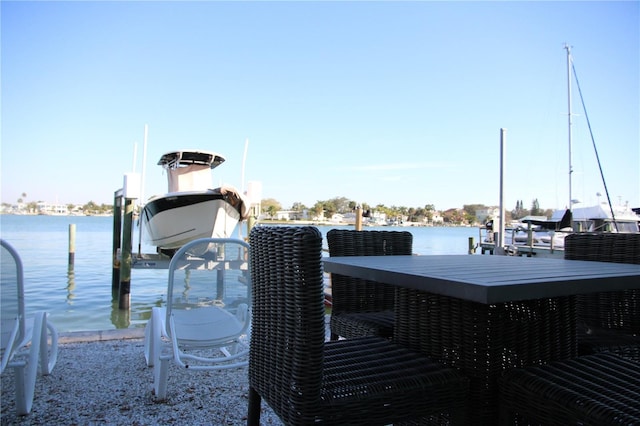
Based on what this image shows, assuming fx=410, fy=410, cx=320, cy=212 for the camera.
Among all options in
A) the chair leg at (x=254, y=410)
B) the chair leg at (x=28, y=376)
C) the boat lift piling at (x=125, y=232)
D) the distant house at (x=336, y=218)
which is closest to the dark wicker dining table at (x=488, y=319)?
the chair leg at (x=254, y=410)

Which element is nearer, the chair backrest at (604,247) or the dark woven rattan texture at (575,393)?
the dark woven rattan texture at (575,393)

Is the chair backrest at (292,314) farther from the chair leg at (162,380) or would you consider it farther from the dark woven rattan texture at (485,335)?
the chair leg at (162,380)

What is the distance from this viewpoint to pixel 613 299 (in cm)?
203

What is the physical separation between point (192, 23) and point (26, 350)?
1164 centimetres

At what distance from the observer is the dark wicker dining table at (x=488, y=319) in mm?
1128

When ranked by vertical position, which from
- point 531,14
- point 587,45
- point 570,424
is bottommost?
point 570,424

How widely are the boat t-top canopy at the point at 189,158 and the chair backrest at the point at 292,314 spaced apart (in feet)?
24.1

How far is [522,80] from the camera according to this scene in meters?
15.8

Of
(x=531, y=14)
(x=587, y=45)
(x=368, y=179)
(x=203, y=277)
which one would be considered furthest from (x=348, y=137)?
(x=203, y=277)

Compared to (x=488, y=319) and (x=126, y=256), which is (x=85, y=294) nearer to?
(x=126, y=256)

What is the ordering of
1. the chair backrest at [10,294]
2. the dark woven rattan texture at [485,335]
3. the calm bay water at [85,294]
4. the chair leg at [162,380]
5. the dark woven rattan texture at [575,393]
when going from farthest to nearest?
the calm bay water at [85,294]
the chair leg at [162,380]
the chair backrest at [10,294]
the dark woven rattan texture at [485,335]
the dark woven rattan texture at [575,393]

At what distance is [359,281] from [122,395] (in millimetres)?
1425

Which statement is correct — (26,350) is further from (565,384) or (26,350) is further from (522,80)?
(522,80)

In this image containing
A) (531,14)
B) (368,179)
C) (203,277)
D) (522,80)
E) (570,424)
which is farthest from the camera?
(368,179)
